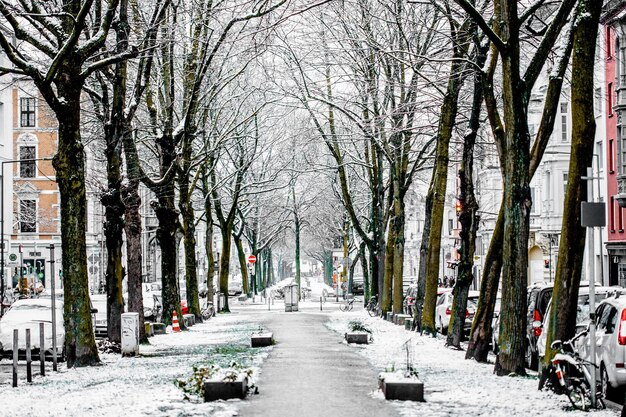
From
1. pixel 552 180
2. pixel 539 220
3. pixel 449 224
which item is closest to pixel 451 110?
pixel 552 180

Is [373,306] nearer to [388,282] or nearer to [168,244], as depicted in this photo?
[388,282]

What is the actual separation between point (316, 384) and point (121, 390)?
9.36 feet

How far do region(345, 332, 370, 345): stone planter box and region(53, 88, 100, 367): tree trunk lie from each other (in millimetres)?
7546

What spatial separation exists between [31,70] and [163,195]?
15.3 m

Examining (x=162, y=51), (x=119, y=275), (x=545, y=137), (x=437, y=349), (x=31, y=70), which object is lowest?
(x=437, y=349)

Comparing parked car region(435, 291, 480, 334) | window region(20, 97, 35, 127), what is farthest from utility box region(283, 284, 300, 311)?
window region(20, 97, 35, 127)

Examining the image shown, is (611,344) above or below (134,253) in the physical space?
below

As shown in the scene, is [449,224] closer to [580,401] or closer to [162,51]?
[162,51]

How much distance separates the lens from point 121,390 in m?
16.6

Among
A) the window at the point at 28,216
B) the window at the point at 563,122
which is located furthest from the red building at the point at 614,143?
the window at the point at 28,216

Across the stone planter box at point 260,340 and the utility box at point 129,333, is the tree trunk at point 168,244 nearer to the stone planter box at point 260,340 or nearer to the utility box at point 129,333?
the stone planter box at point 260,340

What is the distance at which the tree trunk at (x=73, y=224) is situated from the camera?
70.7 ft

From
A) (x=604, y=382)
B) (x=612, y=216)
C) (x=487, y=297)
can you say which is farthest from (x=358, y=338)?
(x=612, y=216)

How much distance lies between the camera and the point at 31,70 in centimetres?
2058
